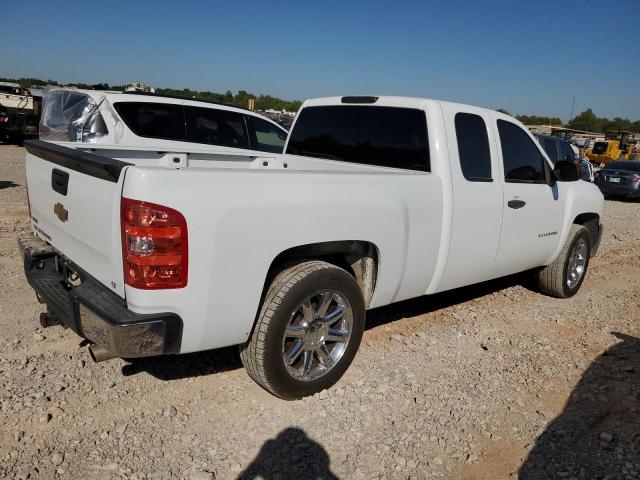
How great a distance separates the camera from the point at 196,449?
2715 mm

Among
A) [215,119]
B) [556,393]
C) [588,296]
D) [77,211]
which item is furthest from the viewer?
[215,119]

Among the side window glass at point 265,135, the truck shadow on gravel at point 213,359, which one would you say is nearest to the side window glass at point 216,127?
the side window glass at point 265,135

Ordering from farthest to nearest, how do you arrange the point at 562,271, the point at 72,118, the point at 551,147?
the point at 551,147, the point at 72,118, the point at 562,271

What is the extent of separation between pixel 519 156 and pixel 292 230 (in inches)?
106

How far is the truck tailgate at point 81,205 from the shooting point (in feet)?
Answer: 8.10

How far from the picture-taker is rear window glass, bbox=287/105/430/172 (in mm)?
3883

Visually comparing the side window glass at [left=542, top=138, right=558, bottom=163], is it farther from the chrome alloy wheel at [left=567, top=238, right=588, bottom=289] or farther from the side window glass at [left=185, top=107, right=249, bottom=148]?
the side window glass at [left=185, top=107, right=249, bottom=148]

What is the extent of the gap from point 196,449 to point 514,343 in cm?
288

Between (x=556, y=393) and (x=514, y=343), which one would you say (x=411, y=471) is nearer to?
(x=556, y=393)

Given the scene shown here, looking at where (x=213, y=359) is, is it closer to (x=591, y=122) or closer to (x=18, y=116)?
(x=18, y=116)

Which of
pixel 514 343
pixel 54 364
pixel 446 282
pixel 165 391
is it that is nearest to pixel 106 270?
pixel 165 391

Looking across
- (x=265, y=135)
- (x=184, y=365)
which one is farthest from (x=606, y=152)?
(x=184, y=365)

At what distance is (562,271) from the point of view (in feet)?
17.9

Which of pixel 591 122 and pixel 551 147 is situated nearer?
pixel 551 147
